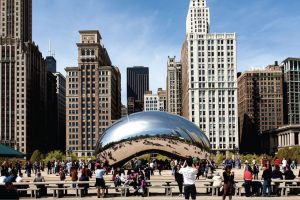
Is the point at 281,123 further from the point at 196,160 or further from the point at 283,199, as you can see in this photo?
the point at 283,199

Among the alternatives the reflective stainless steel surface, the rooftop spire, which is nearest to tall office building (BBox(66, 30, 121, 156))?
the rooftop spire

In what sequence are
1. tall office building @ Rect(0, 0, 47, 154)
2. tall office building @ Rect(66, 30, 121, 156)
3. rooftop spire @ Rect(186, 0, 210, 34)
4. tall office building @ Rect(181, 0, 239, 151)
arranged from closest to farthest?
tall office building @ Rect(181, 0, 239, 151) < tall office building @ Rect(0, 0, 47, 154) < tall office building @ Rect(66, 30, 121, 156) < rooftop spire @ Rect(186, 0, 210, 34)

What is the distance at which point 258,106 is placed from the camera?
608 ft

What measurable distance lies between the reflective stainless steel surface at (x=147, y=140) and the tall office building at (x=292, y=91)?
164 m

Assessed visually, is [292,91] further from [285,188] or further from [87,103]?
[285,188]

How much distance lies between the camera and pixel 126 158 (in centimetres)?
3681

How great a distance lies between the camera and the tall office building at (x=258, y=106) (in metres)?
185

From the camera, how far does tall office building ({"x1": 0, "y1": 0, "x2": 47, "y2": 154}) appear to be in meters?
146

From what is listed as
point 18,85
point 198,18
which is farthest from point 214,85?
point 18,85

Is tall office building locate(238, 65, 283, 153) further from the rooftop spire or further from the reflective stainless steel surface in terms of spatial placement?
the reflective stainless steel surface

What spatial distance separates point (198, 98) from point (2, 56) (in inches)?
2217

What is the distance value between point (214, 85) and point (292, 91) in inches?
2407

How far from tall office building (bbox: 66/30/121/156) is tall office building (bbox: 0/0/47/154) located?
11.2 m

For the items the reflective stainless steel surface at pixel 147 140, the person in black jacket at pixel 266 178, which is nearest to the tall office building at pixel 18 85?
the reflective stainless steel surface at pixel 147 140
